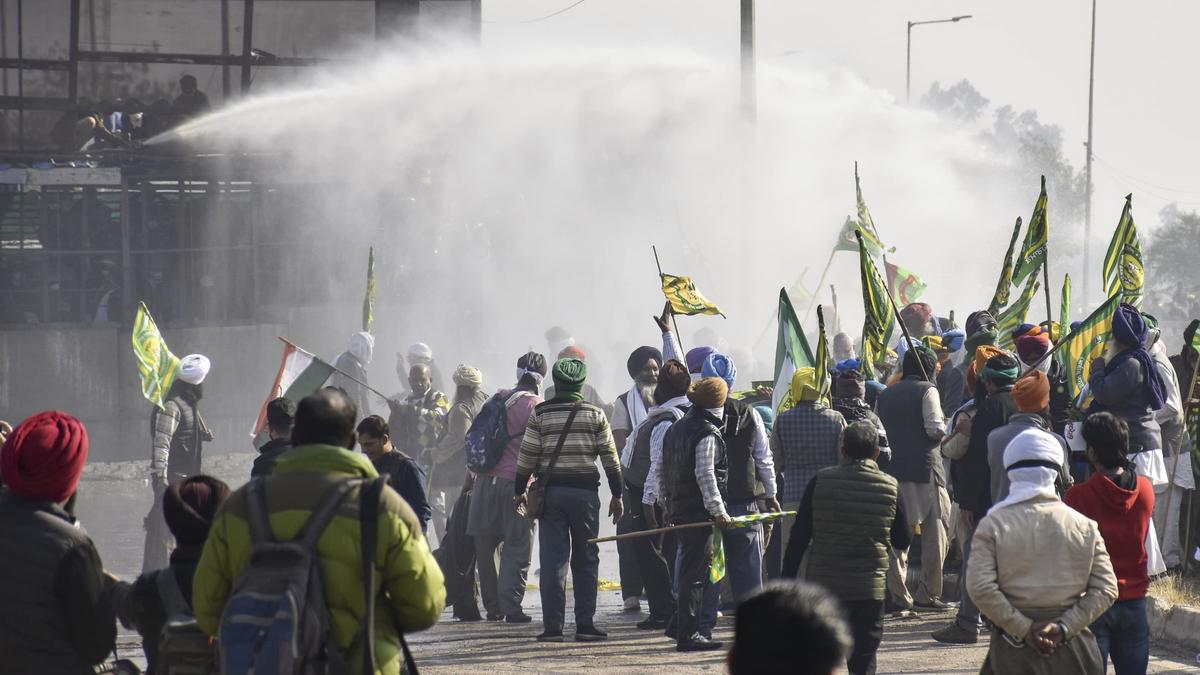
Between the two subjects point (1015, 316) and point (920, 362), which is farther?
point (1015, 316)

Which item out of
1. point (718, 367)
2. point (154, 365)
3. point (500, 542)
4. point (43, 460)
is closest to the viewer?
point (43, 460)

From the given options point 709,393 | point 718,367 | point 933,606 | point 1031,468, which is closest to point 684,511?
point 709,393

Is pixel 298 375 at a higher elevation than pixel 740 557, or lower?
higher

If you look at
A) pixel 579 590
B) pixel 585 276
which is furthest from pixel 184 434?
pixel 585 276

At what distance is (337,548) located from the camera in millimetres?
4387

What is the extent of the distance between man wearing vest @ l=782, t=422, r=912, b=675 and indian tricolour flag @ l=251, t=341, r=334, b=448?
16.9 ft

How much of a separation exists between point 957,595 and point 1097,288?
227 ft

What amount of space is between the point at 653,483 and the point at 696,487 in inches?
13.5

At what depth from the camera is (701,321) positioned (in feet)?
86.6

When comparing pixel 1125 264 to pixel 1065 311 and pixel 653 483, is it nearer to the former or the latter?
pixel 1065 311

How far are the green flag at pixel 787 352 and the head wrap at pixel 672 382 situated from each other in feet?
2.98

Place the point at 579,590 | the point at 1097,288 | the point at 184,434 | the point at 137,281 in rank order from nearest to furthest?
the point at 579,590 < the point at 184,434 < the point at 137,281 < the point at 1097,288

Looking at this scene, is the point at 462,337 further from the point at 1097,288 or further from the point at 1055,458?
the point at 1097,288

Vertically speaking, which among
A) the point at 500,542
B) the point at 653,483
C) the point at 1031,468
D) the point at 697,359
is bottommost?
the point at 500,542
